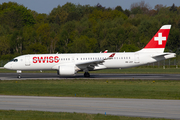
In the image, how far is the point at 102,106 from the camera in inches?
Answer: 581

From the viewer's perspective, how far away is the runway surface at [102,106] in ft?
42.9

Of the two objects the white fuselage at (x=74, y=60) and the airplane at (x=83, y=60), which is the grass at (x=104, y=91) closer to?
the airplane at (x=83, y=60)

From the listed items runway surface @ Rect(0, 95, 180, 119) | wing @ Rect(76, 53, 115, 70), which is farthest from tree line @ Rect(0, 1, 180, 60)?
runway surface @ Rect(0, 95, 180, 119)

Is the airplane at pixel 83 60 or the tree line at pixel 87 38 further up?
the tree line at pixel 87 38

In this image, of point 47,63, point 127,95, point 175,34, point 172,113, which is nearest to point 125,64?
point 47,63

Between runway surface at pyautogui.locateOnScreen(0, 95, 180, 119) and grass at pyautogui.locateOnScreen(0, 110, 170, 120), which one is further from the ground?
runway surface at pyautogui.locateOnScreen(0, 95, 180, 119)

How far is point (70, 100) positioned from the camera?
55.4 feet

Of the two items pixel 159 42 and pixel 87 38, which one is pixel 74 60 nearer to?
pixel 159 42

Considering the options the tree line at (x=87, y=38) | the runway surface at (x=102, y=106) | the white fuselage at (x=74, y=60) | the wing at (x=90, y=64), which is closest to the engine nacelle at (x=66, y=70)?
the wing at (x=90, y=64)

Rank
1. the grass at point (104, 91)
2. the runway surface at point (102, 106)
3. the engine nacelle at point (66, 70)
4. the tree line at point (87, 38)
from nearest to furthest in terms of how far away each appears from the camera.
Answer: the runway surface at point (102, 106) → the grass at point (104, 91) → the engine nacelle at point (66, 70) → the tree line at point (87, 38)

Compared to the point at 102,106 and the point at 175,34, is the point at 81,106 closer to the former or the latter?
the point at 102,106

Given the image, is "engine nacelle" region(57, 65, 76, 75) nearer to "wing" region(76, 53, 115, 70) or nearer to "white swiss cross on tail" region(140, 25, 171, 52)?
"wing" region(76, 53, 115, 70)

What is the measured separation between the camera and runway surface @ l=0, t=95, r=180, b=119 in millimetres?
13062

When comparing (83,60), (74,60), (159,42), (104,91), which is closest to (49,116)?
(104,91)
